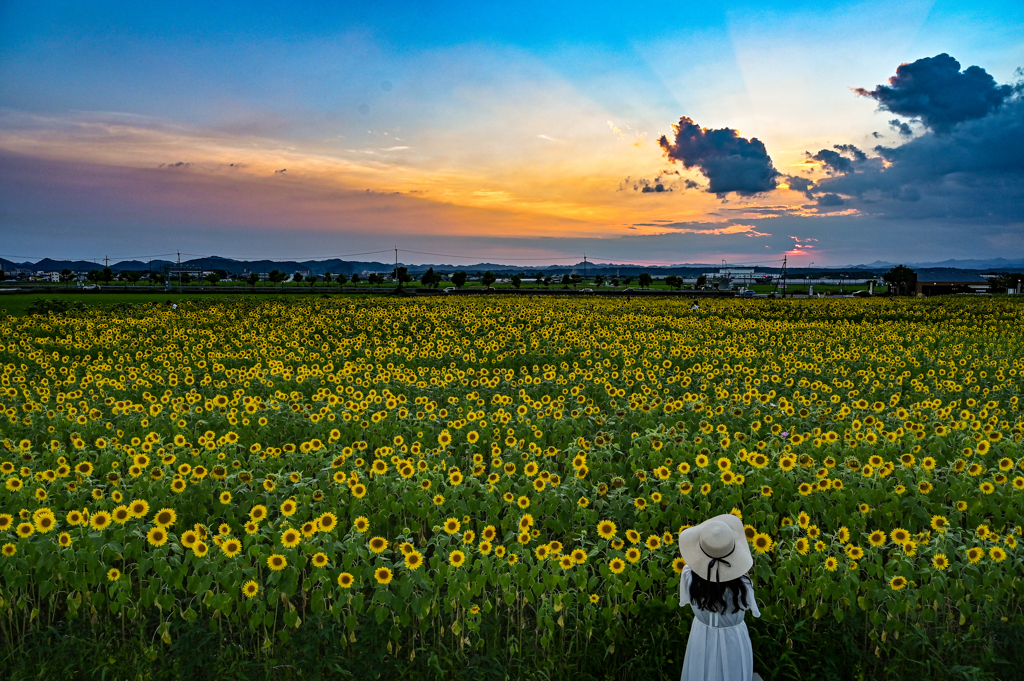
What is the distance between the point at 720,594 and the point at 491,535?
1.88 m

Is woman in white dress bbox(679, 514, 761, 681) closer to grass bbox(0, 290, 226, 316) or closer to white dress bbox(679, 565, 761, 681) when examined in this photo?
white dress bbox(679, 565, 761, 681)

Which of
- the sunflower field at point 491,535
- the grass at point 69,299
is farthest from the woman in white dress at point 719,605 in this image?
the grass at point 69,299

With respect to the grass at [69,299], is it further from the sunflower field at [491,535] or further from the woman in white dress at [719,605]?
the woman in white dress at [719,605]

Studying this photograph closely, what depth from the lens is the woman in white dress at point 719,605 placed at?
3.39 metres

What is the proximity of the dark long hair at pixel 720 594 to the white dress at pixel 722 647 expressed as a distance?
0.03 m

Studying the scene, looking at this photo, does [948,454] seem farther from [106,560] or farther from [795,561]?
[106,560]

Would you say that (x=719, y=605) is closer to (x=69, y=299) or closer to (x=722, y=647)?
(x=722, y=647)

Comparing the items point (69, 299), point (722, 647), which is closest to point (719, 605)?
point (722, 647)

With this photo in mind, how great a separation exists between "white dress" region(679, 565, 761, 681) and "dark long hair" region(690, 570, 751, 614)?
0.08 feet

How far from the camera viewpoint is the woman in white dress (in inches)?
134

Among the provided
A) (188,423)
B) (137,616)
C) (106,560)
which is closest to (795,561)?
(137,616)

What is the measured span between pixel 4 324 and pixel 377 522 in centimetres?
2533

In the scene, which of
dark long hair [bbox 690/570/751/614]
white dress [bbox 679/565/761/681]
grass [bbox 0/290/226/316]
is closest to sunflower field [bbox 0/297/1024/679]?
white dress [bbox 679/565/761/681]

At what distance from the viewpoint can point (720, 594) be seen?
3457 millimetres
